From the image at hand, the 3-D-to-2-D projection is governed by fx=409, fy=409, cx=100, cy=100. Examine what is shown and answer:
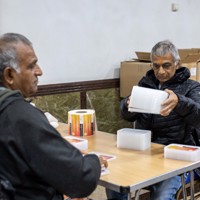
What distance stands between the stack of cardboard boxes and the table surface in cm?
164

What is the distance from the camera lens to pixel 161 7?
4.46m

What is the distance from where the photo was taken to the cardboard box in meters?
3.84

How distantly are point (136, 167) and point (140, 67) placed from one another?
82.7 inches

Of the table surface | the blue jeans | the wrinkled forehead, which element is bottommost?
the blue jeans

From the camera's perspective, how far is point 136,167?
6.07 ft

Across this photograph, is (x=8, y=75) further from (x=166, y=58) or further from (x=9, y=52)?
(x=166, y=58)

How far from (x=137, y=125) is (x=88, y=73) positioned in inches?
53.5

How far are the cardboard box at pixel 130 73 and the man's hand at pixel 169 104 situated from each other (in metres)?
1.66

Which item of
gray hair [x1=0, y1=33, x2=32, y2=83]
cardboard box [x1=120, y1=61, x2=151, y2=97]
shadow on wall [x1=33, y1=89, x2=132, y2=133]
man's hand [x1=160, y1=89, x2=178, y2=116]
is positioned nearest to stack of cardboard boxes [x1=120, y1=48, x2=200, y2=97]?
cardboard box [x1=120, y1=61, x2=151, y2=97]

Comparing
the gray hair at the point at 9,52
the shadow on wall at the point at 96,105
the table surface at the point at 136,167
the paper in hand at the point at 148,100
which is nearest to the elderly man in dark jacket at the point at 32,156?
the gray hair at the point at 9,52

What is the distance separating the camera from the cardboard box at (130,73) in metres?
3.84

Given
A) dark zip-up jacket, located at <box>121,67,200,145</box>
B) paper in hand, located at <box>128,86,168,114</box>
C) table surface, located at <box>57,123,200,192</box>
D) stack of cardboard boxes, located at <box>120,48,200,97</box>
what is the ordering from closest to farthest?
table surface, located at <box>57,123,200,192</box>, paper in hand, located at <box>128,86,168,114</box>, dark zip-up jacket, located at <box>121,67,200,145</box>, stack of cardboard boxes, located at <box>120,48,200,97</box>

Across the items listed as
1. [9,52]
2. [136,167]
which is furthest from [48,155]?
[136,167]

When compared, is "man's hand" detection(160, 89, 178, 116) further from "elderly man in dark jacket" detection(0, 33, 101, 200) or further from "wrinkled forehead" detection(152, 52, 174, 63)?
"elderly man in dark jacket" detection(0, 33, 101, 200)
